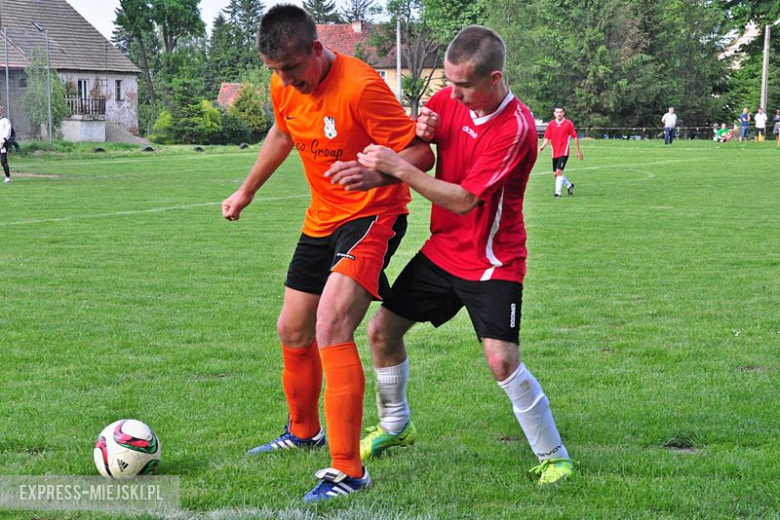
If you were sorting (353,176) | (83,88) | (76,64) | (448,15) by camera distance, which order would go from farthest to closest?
(448,15)
(83,88)
(76,64)
(353,176)

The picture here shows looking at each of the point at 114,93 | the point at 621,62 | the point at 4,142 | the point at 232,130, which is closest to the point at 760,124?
the point at 621,62

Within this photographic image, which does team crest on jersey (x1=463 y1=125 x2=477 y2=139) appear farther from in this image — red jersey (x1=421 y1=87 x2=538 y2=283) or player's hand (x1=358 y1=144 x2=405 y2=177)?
player's hand (x1=358 y1=144 x2=405 y2=177)

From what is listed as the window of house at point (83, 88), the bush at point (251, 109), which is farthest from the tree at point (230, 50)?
the window of house at point (83, 88)

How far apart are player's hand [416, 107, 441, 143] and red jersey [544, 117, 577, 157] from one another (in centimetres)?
1740

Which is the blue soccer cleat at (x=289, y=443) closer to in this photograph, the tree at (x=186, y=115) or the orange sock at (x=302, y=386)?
the orange sock at (x=302, y=386)

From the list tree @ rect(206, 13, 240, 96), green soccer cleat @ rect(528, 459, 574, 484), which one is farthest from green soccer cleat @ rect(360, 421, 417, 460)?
tree @ rect(206, 13, 240, 96)

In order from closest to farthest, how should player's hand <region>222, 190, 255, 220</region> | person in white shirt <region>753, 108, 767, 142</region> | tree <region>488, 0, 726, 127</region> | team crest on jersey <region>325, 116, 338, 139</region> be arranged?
team crest on jersey <region>325, 116, 338, 139</region> < player's hand <region>222, 190, 255, 220</region> < person in white shirt <region>753, 108, 767, 142</region> < tree <region>488, 0, 726, 127</region>

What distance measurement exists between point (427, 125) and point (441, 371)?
2.58m

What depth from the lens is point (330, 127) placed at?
4.53m

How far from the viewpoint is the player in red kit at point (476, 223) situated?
→ 4.21m

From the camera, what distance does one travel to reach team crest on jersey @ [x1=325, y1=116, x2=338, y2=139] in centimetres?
452

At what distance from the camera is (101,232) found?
1466 cm

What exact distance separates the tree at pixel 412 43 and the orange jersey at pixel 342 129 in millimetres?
79878

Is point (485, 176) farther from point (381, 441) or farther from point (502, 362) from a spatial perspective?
point (381, 441)
